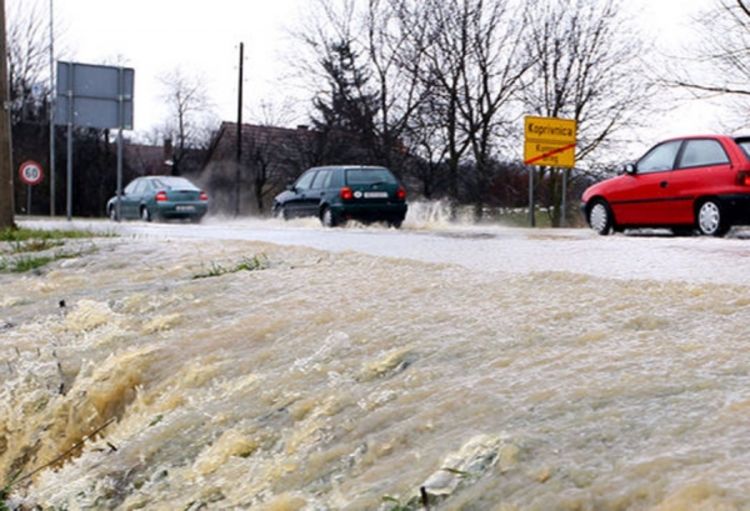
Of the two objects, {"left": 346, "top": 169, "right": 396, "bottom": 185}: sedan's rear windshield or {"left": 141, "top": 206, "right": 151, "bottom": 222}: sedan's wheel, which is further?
{"left": 141, "top": 206, "right": 151, "bottom": 222}: sedan's wheel

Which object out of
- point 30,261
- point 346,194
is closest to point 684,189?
point 30,261

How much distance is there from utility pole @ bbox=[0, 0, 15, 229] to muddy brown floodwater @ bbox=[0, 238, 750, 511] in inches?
310

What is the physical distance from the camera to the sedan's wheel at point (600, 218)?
1326 cm

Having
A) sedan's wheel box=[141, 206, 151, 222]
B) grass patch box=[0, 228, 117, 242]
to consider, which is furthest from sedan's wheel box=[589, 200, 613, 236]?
sedan's wheel box=[141, 206, 151, 222]

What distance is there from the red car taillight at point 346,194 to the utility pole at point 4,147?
660 centimetres

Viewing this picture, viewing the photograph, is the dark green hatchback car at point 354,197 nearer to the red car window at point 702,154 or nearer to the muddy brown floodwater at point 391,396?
the red car window at point 702,154

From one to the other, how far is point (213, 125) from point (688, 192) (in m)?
52.6

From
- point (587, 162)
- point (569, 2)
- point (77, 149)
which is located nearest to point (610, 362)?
point (587, 162)

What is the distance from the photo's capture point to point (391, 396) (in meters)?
2.92

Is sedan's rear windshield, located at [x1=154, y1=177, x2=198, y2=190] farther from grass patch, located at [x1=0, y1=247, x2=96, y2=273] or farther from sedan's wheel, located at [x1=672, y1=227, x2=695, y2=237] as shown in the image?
grass patch, located at [x1=0, y1=247, x2=96, y2=273]

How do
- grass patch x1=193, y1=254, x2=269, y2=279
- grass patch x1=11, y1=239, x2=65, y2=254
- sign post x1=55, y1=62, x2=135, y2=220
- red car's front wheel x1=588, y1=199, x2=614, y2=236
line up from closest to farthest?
grass patch x1=193, y1=254, x2=269, y2=279
grass patch x1=11, y1=239, x2=65, y2=254
red car's front wheel x1=588, y1=199, x2=614, y2=236
sign post x1=55, y1=62, x2=135, y2=220

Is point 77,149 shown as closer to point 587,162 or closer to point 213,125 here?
point 213,125

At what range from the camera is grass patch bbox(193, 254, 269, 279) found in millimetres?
6065

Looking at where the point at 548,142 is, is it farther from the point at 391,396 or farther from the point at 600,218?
the point at 391,396
